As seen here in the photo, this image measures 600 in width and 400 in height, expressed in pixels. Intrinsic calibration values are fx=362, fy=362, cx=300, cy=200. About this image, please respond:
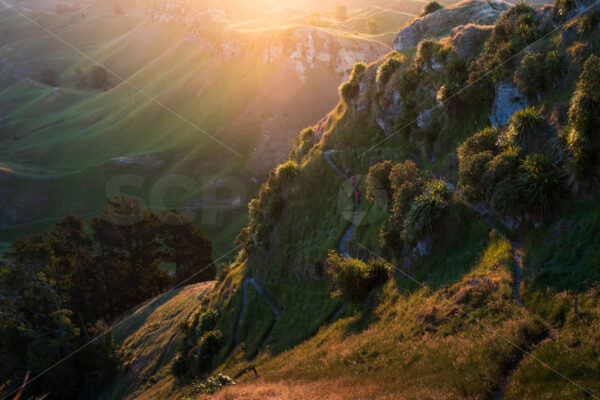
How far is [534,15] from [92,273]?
75.8 metres

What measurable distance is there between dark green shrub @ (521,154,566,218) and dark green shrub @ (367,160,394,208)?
11423 mm

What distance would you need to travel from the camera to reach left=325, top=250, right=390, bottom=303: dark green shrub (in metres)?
23.2

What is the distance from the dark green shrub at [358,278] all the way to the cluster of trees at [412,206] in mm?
1633

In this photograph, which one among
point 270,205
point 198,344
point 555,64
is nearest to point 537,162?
point 555,64

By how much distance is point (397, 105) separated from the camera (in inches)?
1272

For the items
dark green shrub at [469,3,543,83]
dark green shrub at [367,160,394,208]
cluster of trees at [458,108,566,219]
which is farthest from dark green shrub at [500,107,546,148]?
dark green shrub at [367,160,394,208]

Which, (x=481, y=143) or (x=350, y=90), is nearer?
(x=481, y=143)

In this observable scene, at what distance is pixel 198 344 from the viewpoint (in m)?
36.2

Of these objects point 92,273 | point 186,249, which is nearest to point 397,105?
point 186,249

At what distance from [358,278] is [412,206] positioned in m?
5.91

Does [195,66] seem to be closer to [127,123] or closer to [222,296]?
[127,123]

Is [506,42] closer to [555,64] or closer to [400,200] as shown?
[555,64]

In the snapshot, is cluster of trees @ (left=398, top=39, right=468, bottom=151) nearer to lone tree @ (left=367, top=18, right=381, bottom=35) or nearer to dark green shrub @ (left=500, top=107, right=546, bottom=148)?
dark green shrub @ (left=500, top=107, right=546, bottom=148)

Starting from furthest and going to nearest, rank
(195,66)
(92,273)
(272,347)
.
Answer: (195,66), (92,273), (272,347)
